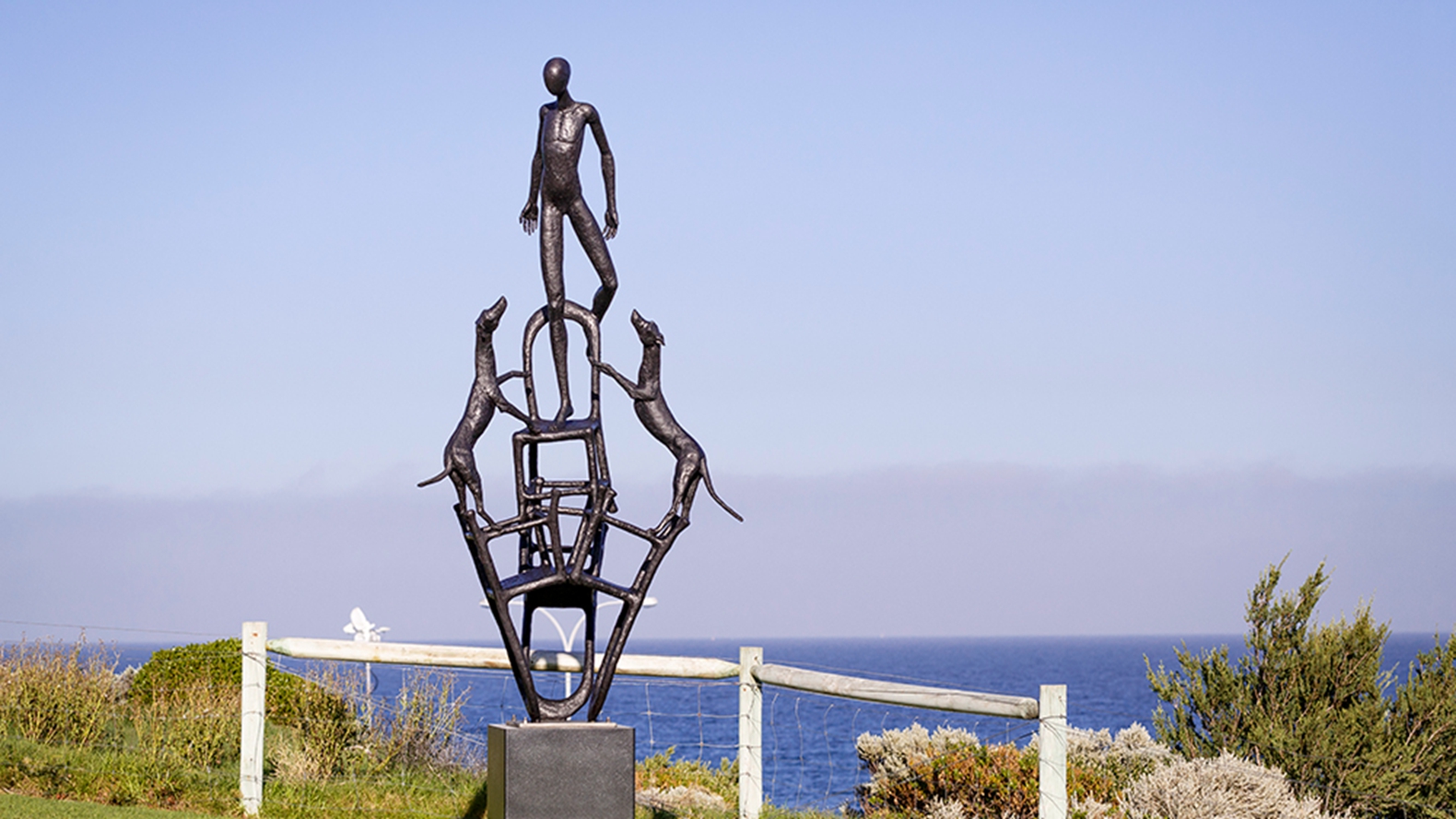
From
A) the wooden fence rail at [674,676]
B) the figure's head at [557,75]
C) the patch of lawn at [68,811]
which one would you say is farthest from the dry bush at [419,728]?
the figure's head at [557,75]

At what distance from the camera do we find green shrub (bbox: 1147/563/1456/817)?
920 cm

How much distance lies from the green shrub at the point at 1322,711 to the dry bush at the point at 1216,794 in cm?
153

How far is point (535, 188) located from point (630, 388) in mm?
1115

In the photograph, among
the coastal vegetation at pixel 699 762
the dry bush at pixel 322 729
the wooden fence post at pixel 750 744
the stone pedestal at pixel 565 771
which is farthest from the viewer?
the dry bush at pixel 322 729

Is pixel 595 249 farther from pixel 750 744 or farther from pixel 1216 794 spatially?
pixel 1216 794

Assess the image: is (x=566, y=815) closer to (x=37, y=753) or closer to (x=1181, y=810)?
(x=1181, y=810)

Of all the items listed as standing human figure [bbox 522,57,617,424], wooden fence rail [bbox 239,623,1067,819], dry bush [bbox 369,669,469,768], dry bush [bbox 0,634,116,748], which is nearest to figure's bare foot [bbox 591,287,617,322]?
standing human figure [bbox 522,57,617,424]

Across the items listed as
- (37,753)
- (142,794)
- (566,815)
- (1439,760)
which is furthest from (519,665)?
(1439,760)

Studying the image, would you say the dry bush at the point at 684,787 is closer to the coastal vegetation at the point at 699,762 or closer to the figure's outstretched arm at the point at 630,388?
the coastal vegetation at the point at 699,762

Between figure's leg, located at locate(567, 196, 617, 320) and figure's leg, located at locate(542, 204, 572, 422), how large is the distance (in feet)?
0.32

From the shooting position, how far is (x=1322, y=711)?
31.4 feet

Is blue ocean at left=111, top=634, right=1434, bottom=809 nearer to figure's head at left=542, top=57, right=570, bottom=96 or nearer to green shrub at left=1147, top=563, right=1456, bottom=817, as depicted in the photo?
green shrub at left=1147, top=563, right=1456, bottom=817

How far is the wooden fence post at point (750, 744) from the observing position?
7652 mm

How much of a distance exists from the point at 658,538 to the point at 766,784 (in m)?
18.5
